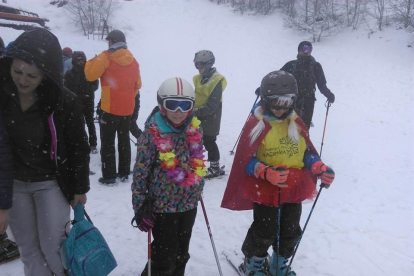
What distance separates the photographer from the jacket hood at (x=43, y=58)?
202 cm

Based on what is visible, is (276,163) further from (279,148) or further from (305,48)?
(305,48)

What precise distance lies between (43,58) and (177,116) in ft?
3.52

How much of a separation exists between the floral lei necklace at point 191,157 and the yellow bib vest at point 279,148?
24.6 inches

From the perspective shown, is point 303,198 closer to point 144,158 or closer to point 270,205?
point 270,205

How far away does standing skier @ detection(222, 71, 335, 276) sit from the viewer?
2.88 metres

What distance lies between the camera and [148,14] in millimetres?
27734

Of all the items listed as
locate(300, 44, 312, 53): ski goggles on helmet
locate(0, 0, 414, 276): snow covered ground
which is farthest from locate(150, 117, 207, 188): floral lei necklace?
locate(300, 44, 312, 53): ski goggles on helmet

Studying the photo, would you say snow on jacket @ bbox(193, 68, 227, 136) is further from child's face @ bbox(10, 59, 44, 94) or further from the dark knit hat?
the dark knit hat

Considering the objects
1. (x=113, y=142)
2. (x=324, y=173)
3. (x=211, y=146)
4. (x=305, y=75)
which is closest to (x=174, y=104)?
(x=324, y=173)

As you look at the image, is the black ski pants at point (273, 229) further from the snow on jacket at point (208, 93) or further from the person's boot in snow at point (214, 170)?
the person's boot in snow at point (214, 170)

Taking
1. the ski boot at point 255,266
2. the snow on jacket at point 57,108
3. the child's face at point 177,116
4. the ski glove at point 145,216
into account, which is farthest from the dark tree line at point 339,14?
the snow on jacket at point 57,108

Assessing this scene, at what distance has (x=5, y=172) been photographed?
208cm

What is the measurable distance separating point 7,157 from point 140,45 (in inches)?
834

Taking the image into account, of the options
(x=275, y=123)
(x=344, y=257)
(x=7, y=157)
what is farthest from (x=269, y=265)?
(x=7, y=157)
